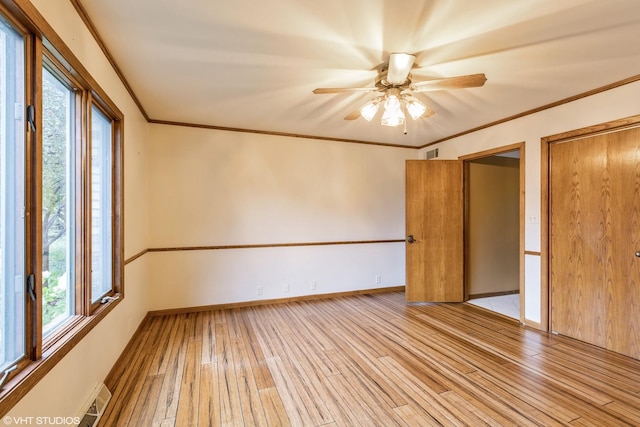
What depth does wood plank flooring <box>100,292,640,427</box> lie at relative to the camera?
5.97 feet

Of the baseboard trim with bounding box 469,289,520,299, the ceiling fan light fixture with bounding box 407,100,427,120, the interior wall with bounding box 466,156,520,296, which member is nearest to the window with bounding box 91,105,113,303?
the ceiling fan light fixture with bounding box 407,100,427,120

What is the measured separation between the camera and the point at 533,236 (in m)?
3.27

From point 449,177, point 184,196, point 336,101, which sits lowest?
point 184,196

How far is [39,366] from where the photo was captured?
4.03 feet

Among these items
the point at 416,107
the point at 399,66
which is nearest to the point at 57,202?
the point at 399,66

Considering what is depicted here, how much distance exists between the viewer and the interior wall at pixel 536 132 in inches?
101

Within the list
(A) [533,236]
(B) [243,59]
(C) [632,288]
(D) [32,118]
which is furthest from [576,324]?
(D) [32,118]

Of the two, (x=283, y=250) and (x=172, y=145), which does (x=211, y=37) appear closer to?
(x=172, y=145)

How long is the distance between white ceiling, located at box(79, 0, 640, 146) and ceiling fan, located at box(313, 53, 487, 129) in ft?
0.30

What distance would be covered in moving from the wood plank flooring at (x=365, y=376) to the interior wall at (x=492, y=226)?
1.14 m

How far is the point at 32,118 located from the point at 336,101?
7.72ft
